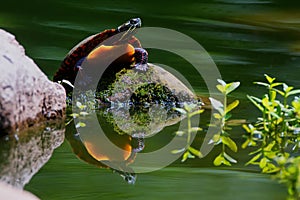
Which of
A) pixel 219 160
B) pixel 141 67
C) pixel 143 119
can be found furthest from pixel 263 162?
pixel 141 67

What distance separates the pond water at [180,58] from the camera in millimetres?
2596

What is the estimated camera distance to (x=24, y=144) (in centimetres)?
304

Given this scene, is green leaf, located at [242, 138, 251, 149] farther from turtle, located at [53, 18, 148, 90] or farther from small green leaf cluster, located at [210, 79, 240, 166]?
turtle, located at [53, 18, 148, 90]

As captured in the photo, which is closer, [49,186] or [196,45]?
[49,186]

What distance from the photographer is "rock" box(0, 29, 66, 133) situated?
3045mm

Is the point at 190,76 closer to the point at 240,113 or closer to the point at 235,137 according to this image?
the point at 240,113

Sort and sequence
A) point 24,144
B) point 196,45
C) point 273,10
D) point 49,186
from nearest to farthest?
1. point 49,186
2. point 24,144
3. point 196,45
4. point 273,10

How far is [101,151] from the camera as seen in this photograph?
3.12 metres

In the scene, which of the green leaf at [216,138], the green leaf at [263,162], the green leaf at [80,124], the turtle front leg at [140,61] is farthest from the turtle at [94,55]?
the green leaf at [263,162]

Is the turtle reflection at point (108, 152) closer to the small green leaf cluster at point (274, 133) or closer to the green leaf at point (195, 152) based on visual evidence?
the green leaf at point (195, 152)

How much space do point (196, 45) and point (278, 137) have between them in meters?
2.53

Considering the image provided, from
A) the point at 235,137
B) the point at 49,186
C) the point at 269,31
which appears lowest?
the point at 49,186

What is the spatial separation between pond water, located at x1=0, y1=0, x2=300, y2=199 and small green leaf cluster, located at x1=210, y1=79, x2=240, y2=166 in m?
0.04

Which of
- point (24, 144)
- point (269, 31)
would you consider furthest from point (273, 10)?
point (24, 144)
